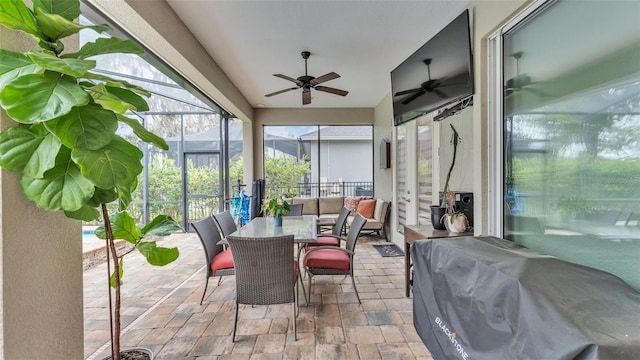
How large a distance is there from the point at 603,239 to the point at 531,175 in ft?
2.03

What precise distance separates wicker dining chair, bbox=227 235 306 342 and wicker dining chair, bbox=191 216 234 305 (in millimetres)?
493

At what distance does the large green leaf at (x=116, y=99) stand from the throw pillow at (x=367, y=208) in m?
4.86

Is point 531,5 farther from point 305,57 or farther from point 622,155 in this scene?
point 305,57

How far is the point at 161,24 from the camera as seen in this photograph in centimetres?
241

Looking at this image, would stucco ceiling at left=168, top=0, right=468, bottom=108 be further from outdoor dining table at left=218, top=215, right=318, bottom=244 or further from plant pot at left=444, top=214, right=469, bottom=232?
outdoor dining table at left=218, top=215, right=318, bottom=244

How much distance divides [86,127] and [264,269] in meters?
1.47

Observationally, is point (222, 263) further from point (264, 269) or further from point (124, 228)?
point (124, 228)

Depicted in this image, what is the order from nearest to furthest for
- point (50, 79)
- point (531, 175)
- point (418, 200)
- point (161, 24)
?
1. point (50, 79)
2. point (531, 175)
3. point (161, 24)
4. point (418, 200)

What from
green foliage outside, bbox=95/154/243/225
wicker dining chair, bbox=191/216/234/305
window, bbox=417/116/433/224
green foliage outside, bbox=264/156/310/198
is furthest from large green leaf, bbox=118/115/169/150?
green foliage outside, bbox=264/156/310/198

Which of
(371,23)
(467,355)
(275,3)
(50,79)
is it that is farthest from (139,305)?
(371,23)

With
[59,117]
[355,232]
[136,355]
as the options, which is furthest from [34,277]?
[355,232]

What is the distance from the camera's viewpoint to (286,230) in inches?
113

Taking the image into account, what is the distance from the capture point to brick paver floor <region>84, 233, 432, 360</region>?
2.02 metres

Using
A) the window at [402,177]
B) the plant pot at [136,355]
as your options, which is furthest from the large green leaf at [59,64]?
the window at [402,177]
